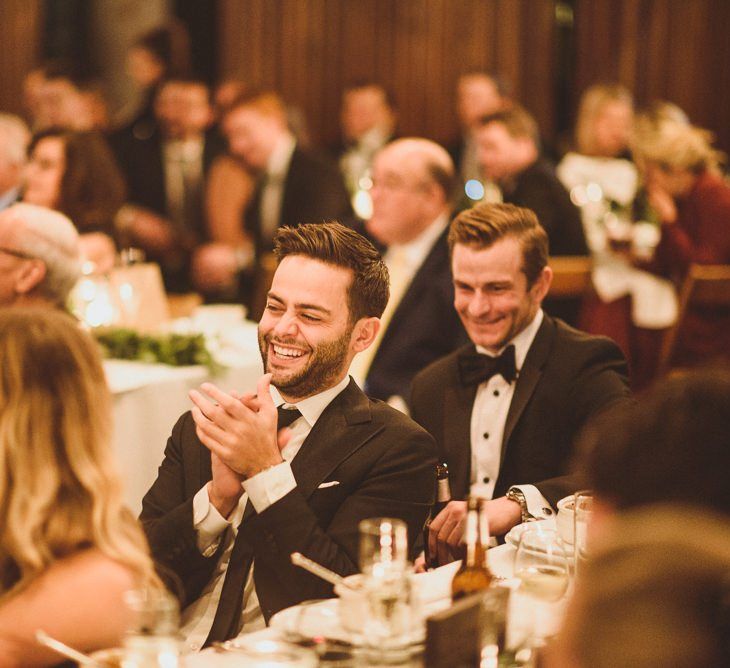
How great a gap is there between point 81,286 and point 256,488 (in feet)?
8.24

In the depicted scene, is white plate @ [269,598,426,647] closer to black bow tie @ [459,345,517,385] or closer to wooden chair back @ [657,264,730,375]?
black bow tie @ [459,345,517,385]

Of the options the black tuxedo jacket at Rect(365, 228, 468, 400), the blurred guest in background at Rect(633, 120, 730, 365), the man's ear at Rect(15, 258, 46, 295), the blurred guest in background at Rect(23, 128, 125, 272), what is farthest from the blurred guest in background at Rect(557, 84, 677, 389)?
the man's ear at Rect(15, 258, 46, 295)

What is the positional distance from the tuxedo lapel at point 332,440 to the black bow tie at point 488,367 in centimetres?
64

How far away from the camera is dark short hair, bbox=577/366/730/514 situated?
3.84ft

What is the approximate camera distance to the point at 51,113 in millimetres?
7340

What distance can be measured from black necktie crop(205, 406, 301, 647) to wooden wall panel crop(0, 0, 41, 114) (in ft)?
24.3

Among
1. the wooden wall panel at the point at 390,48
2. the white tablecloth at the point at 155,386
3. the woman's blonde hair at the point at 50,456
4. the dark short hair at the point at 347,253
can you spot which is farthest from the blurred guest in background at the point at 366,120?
the woman's blonde hair at the point at 50,456

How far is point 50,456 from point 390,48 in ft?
25.9

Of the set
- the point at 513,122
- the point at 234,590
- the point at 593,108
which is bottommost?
the point at 234,590

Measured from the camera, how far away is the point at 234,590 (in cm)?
217

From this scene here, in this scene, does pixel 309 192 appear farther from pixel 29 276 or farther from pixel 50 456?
pixel 50 456

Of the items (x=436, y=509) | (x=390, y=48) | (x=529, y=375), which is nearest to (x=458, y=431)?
(x=529, y=375)

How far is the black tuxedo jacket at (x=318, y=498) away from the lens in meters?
2.12

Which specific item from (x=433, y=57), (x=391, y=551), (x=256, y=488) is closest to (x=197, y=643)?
(x=256, y=488)
